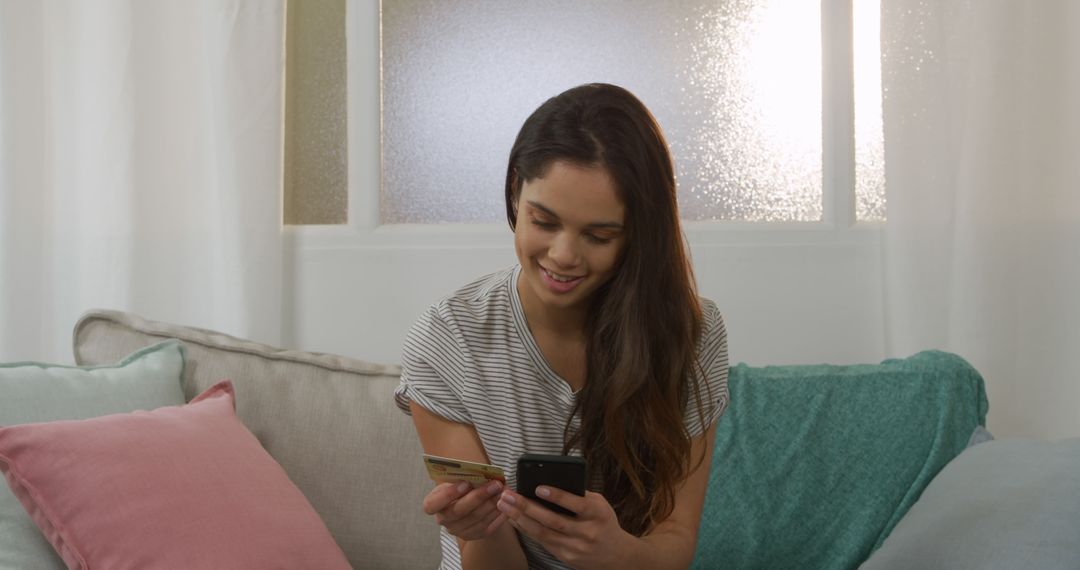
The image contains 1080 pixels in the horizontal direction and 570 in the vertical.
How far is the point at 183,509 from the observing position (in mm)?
1502

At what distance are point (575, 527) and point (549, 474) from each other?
91mm

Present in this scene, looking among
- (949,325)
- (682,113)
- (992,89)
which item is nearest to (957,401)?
(949,325)

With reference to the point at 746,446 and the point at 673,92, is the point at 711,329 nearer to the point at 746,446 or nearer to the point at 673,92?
the point at 746,446

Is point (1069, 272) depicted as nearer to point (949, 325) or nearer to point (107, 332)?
point (949, 325)

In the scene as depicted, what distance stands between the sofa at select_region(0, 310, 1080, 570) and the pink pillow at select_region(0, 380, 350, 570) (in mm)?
157

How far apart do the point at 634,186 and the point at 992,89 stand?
1229 mm

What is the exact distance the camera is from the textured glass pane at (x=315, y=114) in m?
2.51

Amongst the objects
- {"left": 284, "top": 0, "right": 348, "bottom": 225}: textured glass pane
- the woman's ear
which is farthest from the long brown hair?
{"left": 284, "top": 0, "right": 348, "bottom": 225}: textured glass pane

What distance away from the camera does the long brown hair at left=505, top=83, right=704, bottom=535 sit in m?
1.41

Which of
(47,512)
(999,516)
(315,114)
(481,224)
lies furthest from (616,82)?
(47,512)

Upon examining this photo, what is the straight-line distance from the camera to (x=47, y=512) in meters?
1.46

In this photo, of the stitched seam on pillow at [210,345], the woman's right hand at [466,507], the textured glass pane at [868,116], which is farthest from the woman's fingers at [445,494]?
the textured glass pane at [868,116]

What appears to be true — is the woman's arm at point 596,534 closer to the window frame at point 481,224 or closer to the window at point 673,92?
the window frame at point 481,224

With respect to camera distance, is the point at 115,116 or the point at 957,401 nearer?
the point at 957,401
